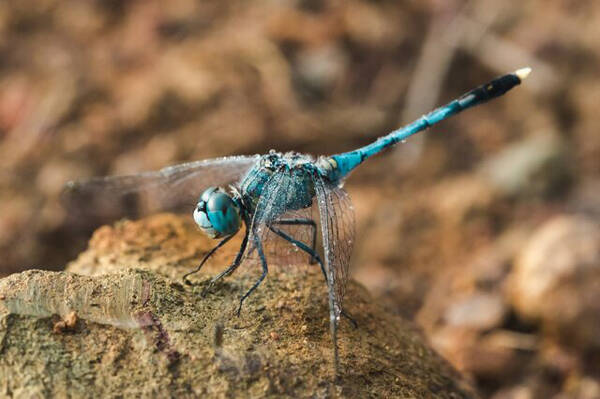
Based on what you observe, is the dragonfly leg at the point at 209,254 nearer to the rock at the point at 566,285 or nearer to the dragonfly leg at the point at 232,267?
the dragonfly leg at the point at 232,267

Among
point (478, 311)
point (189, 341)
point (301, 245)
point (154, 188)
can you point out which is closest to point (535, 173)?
point (478, 311)

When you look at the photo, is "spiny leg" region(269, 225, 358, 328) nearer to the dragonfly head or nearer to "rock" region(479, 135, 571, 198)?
the dragonfly head

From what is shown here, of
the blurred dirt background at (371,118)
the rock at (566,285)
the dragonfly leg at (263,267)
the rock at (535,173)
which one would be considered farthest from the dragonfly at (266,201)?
the rock at (535,173)

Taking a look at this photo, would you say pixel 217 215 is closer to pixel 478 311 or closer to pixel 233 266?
pixel 233 266

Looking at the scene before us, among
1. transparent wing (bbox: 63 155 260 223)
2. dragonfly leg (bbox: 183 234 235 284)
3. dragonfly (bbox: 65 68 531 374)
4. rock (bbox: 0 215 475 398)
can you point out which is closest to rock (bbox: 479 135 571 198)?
dragonfly (bbox: 65 68 531 374)

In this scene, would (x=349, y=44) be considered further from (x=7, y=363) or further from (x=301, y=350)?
(x=7, y=363)
